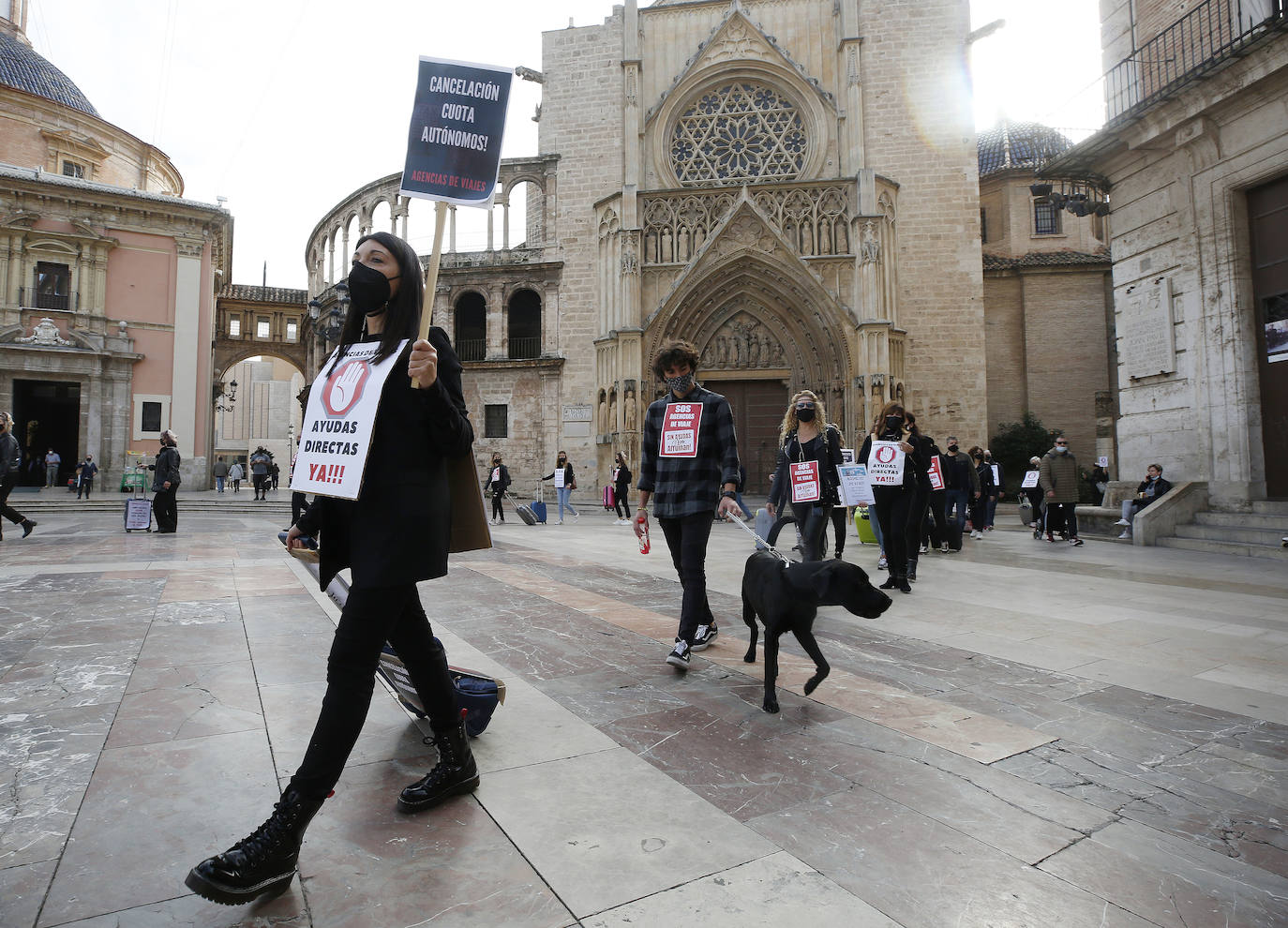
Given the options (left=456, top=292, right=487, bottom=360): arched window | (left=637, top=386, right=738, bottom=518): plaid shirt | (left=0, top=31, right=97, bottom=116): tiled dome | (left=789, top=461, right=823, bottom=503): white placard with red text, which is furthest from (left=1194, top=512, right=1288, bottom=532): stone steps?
(left=0, top=31, right=97, bottom=116): tiled dome

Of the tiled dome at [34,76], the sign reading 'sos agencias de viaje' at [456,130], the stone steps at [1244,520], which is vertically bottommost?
the stone steps at [1244,520]

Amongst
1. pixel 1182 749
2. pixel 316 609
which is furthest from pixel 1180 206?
pixel 316 609

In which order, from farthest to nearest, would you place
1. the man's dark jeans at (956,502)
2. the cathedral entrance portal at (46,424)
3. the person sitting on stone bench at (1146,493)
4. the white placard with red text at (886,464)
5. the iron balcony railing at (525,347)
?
the cathedral entrance portal at (46,424) → the iron balcony railing at (525,347) → the man's dark jeans at (956,502) → the person sitting on stone bench at (1146,493) → the white placard with red text at (886,464)

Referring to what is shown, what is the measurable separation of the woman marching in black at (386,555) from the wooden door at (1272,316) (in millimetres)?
12427

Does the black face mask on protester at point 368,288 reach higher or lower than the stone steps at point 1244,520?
higher

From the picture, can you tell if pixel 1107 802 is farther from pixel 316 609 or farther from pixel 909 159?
pixel 909 159

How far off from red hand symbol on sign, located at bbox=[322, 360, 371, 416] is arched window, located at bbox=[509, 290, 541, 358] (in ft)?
80.5

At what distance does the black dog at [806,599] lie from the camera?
10.2 feet

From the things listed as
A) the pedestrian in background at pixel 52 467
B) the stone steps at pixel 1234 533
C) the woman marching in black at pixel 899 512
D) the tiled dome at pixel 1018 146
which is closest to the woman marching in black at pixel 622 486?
the woman marching in black at pixel 899 512

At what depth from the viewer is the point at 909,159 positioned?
2181 centimetres

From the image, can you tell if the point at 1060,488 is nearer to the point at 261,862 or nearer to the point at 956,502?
the point at 956,502

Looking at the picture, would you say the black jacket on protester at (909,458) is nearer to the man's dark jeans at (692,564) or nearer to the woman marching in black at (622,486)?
the man's dark jeans at (692,564)

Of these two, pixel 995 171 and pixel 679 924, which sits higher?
pixel 995 171

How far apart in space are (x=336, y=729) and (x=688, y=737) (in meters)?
1.42
